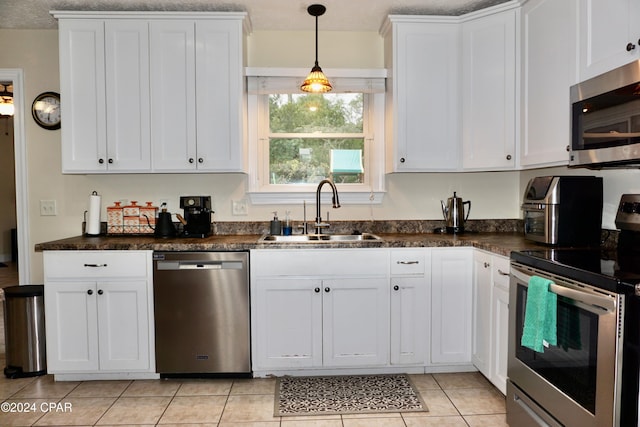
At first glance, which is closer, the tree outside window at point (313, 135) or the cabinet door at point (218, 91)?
the cabinet door at point (218, 91)

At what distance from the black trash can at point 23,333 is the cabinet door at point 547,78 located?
10.5 ft

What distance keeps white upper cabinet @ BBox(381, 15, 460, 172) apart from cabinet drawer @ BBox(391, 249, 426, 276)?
0.61 metres

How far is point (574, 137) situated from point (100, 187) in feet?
9.99

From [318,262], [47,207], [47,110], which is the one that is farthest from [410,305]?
[47,110]

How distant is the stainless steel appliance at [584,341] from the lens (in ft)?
4.50

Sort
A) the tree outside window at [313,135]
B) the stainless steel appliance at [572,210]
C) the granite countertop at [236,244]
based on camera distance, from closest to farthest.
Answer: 1. the stainless steel appliance at [572,210]
2. the granite countertop at [236,244]
3. the tree outside window at [313,135]

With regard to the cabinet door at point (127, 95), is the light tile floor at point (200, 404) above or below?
below

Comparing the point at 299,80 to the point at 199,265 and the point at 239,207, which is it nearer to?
the point at 239,207

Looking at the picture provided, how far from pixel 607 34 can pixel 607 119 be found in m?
0.41

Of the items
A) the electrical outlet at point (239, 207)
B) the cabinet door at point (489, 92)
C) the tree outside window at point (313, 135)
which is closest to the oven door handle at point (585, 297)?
the cabinet door at point (489, 92)

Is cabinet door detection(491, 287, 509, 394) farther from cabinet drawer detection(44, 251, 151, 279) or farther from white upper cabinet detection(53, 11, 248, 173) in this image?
cabinet drawer detection(44, 251, 151, 279)

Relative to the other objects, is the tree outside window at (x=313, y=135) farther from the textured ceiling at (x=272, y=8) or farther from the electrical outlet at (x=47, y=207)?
the electrical outlet at (x=47, y=207)

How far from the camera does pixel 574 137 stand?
2006 mm

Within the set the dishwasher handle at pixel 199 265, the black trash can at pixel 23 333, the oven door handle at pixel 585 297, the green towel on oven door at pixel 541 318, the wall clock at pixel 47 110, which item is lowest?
the black trash can at pixel 23 333
